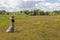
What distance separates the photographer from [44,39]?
14906 mm

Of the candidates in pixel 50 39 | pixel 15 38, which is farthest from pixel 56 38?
pixel 15 38

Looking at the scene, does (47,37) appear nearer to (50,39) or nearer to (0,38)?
(50,39)

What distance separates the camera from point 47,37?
15.6m

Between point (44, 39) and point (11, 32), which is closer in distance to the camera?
point (44, 39)

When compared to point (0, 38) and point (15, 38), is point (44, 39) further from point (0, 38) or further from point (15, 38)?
point (0, 38)

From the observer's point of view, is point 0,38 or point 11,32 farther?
point 11,32

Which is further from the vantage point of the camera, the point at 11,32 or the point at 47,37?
the point at 11,32

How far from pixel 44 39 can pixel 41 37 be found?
0.72 m

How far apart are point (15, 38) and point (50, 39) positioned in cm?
234

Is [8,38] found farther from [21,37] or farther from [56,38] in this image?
[56,38]

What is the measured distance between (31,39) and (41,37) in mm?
1011

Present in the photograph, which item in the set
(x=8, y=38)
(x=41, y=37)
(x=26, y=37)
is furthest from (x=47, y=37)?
(x=8, y=38)

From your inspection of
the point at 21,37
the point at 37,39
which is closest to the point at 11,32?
the point at 21,37

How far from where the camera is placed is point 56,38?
50.6 ft
